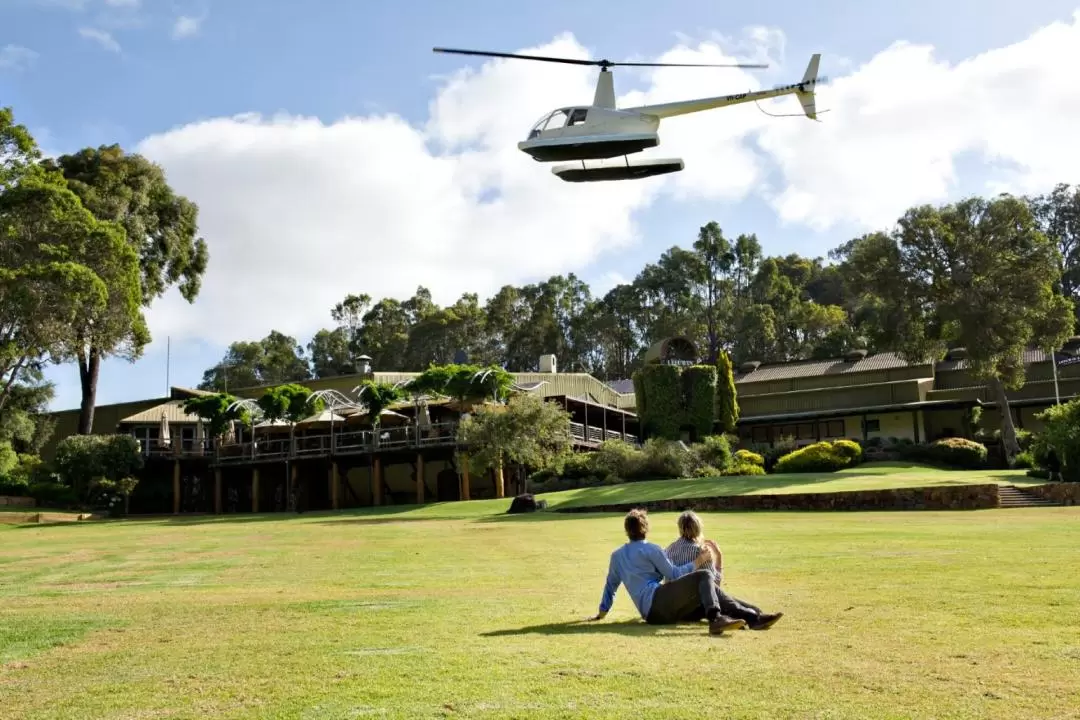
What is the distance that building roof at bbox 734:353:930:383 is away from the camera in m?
61.7

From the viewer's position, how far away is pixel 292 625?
360 inches

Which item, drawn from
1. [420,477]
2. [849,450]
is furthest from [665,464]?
[420,477]

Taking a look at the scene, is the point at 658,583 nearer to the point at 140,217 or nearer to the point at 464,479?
the point at 464,479

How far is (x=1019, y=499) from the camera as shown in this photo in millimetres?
30938

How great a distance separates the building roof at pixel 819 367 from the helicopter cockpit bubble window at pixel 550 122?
41.4 metres

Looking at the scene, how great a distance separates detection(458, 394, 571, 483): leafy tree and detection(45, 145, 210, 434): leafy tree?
1734 centimetres

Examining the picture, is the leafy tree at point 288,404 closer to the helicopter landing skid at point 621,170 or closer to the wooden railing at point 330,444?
the wooden railing at point 330,444

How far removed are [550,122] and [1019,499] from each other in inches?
734

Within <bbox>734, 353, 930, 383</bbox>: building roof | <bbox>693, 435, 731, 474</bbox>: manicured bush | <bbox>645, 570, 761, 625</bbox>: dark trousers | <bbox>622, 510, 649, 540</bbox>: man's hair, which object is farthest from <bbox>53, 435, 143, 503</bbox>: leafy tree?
<bbox>645, 570, 761, 625</bbox>: dark trousers

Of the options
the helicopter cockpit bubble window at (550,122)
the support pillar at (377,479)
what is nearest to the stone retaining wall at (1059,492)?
the helicopter cockpit bubble window at (550,122)

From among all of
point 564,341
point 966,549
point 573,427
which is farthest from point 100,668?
point 564,341

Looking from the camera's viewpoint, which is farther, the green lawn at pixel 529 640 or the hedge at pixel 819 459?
the hedge at pixel 819 459

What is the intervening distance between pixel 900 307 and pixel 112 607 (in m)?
45.0

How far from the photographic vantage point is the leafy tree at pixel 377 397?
156 ft
